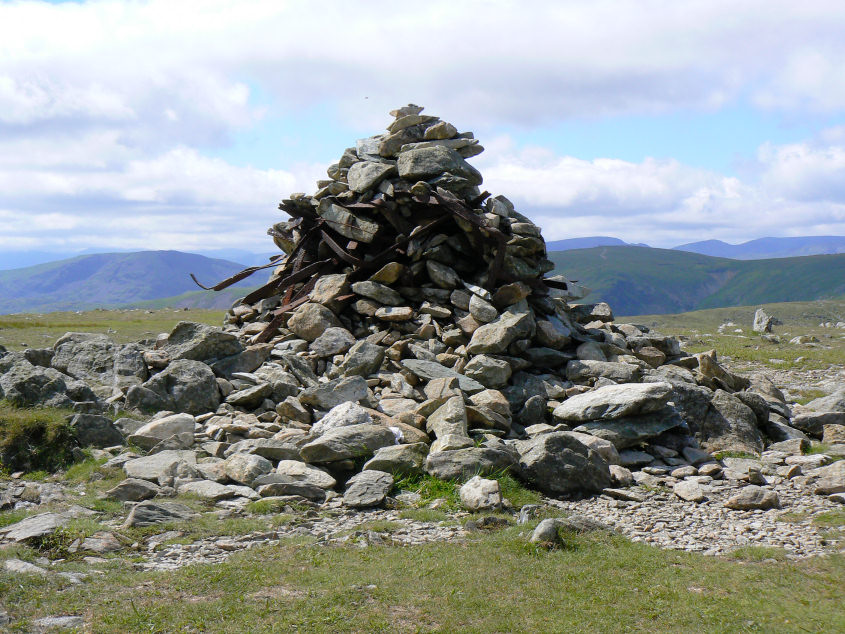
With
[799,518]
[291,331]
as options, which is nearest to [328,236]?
[291,331]

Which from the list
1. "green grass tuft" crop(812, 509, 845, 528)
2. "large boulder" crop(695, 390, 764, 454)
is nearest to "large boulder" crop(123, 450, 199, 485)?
"green grass tuft" crop(812, 509, 845, 528)

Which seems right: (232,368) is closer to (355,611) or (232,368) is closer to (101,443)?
(101,443)

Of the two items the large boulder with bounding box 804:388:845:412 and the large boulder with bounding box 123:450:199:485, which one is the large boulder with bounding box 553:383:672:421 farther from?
the large boulder with bounding box 123:450:199:485

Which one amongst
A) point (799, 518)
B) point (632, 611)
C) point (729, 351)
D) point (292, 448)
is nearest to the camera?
point (632, 611)

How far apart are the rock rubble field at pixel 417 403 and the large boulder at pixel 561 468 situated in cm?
3

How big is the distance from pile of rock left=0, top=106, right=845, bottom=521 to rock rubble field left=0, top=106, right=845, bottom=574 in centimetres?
6

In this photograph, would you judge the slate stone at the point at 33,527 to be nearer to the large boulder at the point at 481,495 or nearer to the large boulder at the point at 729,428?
the large boulder at the point at 481,495

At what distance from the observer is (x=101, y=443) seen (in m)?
15.3

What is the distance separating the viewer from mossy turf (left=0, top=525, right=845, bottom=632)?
7.74 meters

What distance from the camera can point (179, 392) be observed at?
18.4m

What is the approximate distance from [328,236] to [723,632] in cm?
1965

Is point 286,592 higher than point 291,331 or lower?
lower

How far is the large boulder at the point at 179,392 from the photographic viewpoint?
59.3 ft

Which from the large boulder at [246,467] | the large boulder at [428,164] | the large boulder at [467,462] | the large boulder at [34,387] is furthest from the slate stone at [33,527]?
the large boulder at [428,164]
